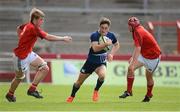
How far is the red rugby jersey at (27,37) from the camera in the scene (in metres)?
17.7

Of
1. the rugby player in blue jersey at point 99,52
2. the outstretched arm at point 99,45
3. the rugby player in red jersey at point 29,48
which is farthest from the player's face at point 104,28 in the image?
the rugby player in red jersey at point 29,48

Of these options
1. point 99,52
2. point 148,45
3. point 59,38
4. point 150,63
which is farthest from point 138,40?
point 59,38

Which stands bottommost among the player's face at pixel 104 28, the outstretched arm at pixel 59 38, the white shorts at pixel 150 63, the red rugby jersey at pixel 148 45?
the white shorts at pixel 150 63

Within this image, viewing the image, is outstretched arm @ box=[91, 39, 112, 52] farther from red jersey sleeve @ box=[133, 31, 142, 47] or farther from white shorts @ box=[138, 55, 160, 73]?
white shorts @ box=[138, 55, 160, 73]

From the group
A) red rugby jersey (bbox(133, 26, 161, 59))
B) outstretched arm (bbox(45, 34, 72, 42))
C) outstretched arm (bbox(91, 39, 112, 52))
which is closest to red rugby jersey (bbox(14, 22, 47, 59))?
Result: outstretched arm (bbox(45, 34, 72, 42))

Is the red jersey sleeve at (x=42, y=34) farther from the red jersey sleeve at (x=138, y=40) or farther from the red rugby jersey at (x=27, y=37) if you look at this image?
the red jersey sleeve at (x=138, y=40)

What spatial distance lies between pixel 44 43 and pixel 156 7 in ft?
22.1

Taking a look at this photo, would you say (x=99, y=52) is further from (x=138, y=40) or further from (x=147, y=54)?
(x=147, y=54)

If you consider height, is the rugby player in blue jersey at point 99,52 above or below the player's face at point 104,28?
below

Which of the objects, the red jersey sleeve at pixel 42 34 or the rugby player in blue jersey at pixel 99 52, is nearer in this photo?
the red jersey sleeve at pixel 42 34

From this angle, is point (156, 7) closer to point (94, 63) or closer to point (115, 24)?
point (115, 24)

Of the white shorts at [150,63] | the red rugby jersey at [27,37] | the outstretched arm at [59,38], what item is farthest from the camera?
the white shorts at [150,63]

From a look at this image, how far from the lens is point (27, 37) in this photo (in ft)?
58.5

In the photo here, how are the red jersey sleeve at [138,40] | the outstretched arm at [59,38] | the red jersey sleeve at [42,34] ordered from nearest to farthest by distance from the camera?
the outstretched arm at [59,38]
the red jersey sleeve at [42,34]
the red jersey sleeve at [138,40]
